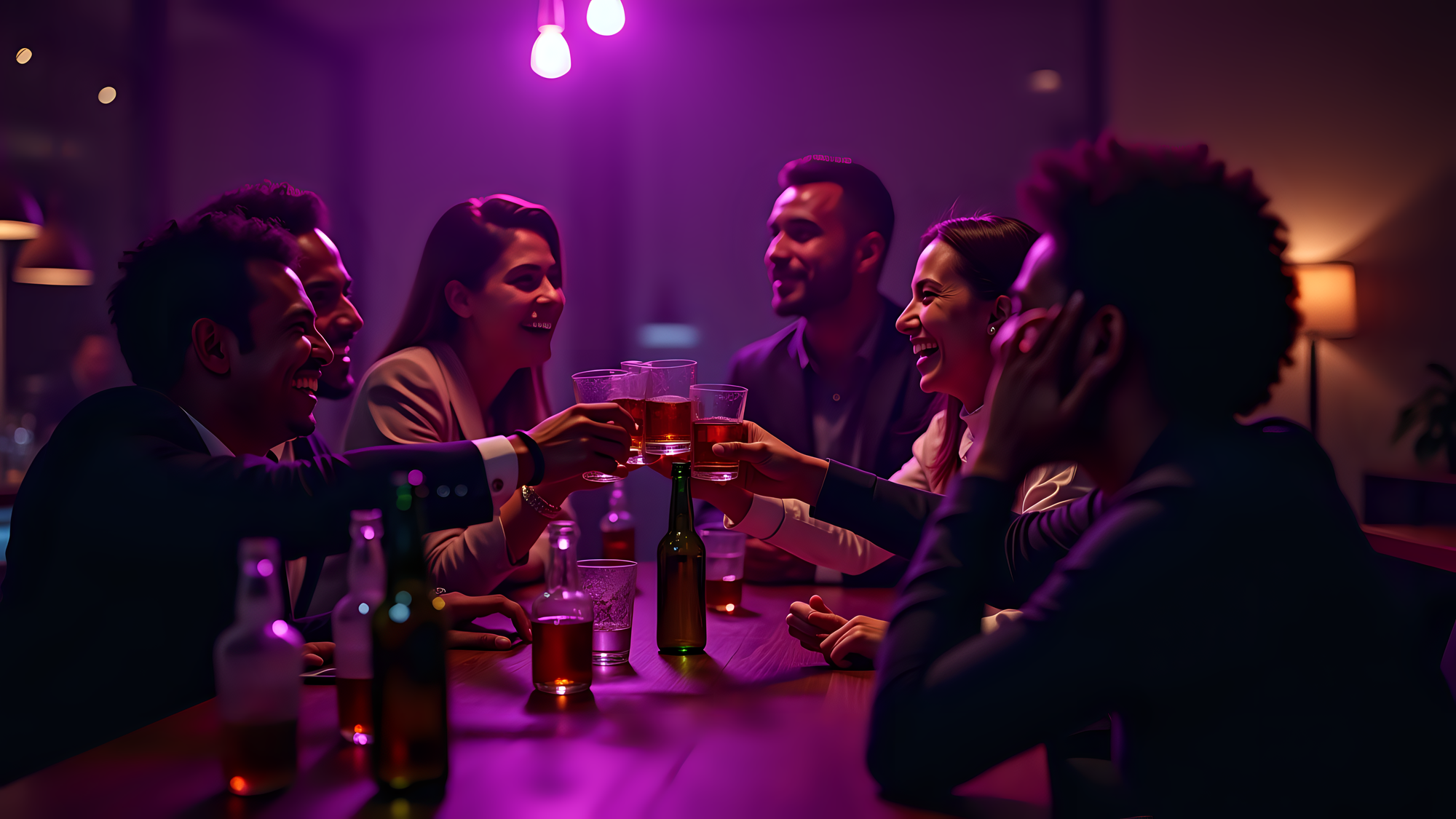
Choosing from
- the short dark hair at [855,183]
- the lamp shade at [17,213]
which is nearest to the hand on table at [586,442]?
the short dark hair at [855,183]

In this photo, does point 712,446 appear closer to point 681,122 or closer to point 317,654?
point 317,654

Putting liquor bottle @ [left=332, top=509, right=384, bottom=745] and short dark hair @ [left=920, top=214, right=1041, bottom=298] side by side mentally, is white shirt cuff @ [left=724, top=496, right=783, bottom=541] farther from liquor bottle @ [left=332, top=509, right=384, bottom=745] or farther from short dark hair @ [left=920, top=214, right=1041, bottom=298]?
liquor bottle @ [left=332, top=509, right=384, bottom=745]

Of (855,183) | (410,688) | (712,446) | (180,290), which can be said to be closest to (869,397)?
(855,183)

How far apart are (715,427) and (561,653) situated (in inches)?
20.7

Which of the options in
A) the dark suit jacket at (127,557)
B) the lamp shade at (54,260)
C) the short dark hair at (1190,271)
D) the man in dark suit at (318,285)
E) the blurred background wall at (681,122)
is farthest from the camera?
the lamp shade at (54,260)

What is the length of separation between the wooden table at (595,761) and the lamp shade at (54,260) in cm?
384

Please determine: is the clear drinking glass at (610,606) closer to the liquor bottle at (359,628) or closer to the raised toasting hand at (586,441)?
the raised toasting hand at (586,441)

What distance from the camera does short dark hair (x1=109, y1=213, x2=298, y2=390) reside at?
1.61 m

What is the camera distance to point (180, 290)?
1.61 metres

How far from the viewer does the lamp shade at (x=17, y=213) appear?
4.09 meters

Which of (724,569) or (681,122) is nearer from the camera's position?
(724,569)

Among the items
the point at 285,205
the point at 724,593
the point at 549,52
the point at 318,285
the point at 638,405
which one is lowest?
the point at 724,593

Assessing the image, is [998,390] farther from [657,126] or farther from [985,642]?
[657,126]

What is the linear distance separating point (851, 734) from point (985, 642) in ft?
1.17
